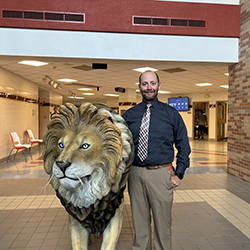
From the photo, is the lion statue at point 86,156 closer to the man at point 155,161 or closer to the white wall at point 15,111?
the man at point 155,161

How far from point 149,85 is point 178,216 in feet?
6.49

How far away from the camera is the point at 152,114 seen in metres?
2.00

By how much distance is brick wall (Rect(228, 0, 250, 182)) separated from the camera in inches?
187

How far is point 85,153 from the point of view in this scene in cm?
141

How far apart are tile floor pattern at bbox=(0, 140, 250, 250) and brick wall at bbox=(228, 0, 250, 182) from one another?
0.41 m

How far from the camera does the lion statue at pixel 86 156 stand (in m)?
1.37

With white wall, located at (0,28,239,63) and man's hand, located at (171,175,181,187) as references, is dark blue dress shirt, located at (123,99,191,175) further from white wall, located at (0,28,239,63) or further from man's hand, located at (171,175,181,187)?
white wall, located at (0,28,239,63)

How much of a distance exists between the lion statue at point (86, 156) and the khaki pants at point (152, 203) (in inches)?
14.3

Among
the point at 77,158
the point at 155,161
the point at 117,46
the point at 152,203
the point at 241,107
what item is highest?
the point at 117,46

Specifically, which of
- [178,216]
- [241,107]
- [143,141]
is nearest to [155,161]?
[143,141]

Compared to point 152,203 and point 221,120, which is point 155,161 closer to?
point 152,203

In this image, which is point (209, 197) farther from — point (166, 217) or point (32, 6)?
point (32, 6)

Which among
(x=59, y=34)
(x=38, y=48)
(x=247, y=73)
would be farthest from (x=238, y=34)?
(x=38, y=48)

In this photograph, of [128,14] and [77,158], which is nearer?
[77,158]
